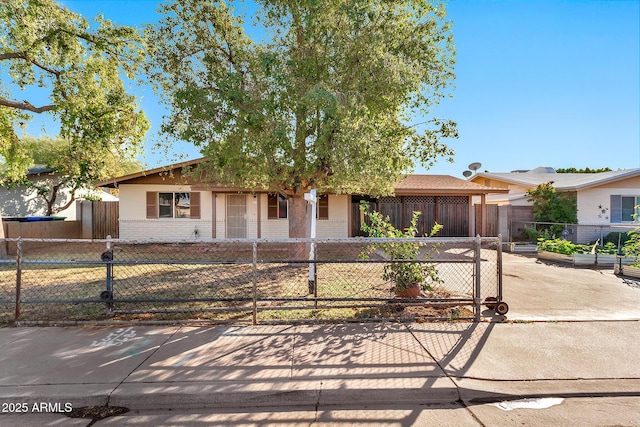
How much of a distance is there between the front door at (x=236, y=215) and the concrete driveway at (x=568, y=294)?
11.1m

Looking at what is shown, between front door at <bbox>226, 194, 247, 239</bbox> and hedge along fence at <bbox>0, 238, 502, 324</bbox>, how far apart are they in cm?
294

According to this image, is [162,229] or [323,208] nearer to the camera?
[162,229]

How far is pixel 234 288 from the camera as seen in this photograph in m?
7.72

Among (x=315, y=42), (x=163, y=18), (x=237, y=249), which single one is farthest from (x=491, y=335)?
(x=237, y=249)

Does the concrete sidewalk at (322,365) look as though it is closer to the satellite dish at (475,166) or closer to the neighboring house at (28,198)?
the satellite dish at (475,166)

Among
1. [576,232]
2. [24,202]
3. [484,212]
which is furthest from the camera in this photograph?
[24,202]

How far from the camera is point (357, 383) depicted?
3.52 meters

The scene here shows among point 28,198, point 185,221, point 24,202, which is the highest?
point 28,198

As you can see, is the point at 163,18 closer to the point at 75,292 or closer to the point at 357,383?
the point at 75,292

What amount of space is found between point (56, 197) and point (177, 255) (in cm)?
1401

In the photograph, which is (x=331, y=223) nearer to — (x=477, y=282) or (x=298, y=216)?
(x=298, y=216)

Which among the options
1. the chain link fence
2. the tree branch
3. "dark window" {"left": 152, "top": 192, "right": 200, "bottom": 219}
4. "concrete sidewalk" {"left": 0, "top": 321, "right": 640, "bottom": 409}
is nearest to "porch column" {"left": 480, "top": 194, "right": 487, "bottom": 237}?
the chain link fence

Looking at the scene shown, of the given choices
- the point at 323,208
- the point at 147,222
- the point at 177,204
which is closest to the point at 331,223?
the point at 323,208

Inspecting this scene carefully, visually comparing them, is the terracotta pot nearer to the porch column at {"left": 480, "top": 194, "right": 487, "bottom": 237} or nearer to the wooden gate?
the porch column at {"left": 480, "top": 194, "right": 487, "bottom": 237}
